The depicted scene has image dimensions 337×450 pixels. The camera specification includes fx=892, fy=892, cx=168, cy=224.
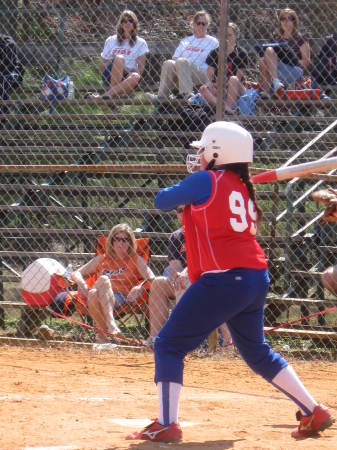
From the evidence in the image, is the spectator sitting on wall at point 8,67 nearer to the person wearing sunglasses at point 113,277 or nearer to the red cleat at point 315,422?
the person wearing sunglasses at point 113,277

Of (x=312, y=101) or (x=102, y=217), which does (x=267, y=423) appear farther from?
(x=102, y=217)

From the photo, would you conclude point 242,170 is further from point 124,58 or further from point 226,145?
point 124,58

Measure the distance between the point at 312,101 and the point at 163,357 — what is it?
6.16 m

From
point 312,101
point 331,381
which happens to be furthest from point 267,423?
point 312,101

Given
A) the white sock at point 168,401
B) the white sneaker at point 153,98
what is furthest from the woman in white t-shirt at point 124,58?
the white sock at point 168,401

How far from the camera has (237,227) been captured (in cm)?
475

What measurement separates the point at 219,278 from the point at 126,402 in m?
1.53

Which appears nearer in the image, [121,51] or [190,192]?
[190,192]

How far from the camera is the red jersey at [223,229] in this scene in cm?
473

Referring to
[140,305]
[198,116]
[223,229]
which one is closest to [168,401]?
[223,229]

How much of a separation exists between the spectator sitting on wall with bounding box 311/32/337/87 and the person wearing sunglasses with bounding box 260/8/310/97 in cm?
17

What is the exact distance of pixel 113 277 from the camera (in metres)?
8.91

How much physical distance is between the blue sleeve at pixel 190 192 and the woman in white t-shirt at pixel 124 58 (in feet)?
21.7

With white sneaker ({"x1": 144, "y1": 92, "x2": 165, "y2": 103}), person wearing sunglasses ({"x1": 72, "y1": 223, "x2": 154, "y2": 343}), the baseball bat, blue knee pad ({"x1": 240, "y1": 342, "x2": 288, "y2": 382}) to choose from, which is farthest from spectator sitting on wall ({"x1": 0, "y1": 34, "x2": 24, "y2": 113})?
blue knee pad ({"x1": 240, "y1": 342, "x2": 288, "y2": 382})
